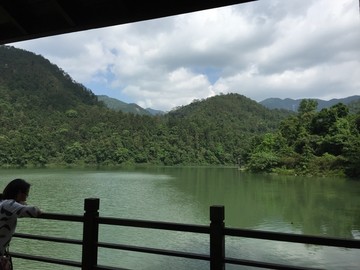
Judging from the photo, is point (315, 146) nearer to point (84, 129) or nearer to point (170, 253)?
point (170, 253)

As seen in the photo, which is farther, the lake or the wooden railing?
the lake

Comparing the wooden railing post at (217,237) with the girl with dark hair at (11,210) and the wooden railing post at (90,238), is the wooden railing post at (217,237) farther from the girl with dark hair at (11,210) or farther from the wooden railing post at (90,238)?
the girl with dark hair at (11,210)

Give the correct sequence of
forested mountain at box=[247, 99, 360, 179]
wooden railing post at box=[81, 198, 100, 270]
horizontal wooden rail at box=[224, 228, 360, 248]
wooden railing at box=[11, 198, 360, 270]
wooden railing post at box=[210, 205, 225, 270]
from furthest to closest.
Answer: forested mountain at box=[247, 99, 360, 179] < wooden railing post at box=[81, 198, 100, 270] < wooden railing post at box=[210, 205, 225, 270] < wooden railing at box=[11, 198, 360, 270] < horizontal wooden rail at box=[224, 228, 360, 248]

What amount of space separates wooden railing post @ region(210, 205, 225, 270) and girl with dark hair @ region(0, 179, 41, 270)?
995 millimetres

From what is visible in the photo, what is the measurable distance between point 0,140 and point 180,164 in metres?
35.7

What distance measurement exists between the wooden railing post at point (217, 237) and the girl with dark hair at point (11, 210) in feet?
3.27

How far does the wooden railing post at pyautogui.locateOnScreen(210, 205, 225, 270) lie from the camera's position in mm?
2170

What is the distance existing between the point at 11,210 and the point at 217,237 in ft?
3.81

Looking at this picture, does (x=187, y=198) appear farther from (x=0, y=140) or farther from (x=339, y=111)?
(x=0, y=140)

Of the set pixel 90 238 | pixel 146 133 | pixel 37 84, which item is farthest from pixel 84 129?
pixel 90 238

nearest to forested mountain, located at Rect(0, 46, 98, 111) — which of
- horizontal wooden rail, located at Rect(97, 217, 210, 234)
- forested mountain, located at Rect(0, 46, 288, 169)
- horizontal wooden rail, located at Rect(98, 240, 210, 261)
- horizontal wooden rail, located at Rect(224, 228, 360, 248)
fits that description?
forested mountain, located at Rect(0, 46, 288, 169)

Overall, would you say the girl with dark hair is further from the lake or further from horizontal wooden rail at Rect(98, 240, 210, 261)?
the lake


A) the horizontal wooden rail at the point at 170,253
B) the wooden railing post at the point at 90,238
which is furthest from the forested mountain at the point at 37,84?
the horizontal wooden rail at the point at 170,253

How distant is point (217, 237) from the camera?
217cm
